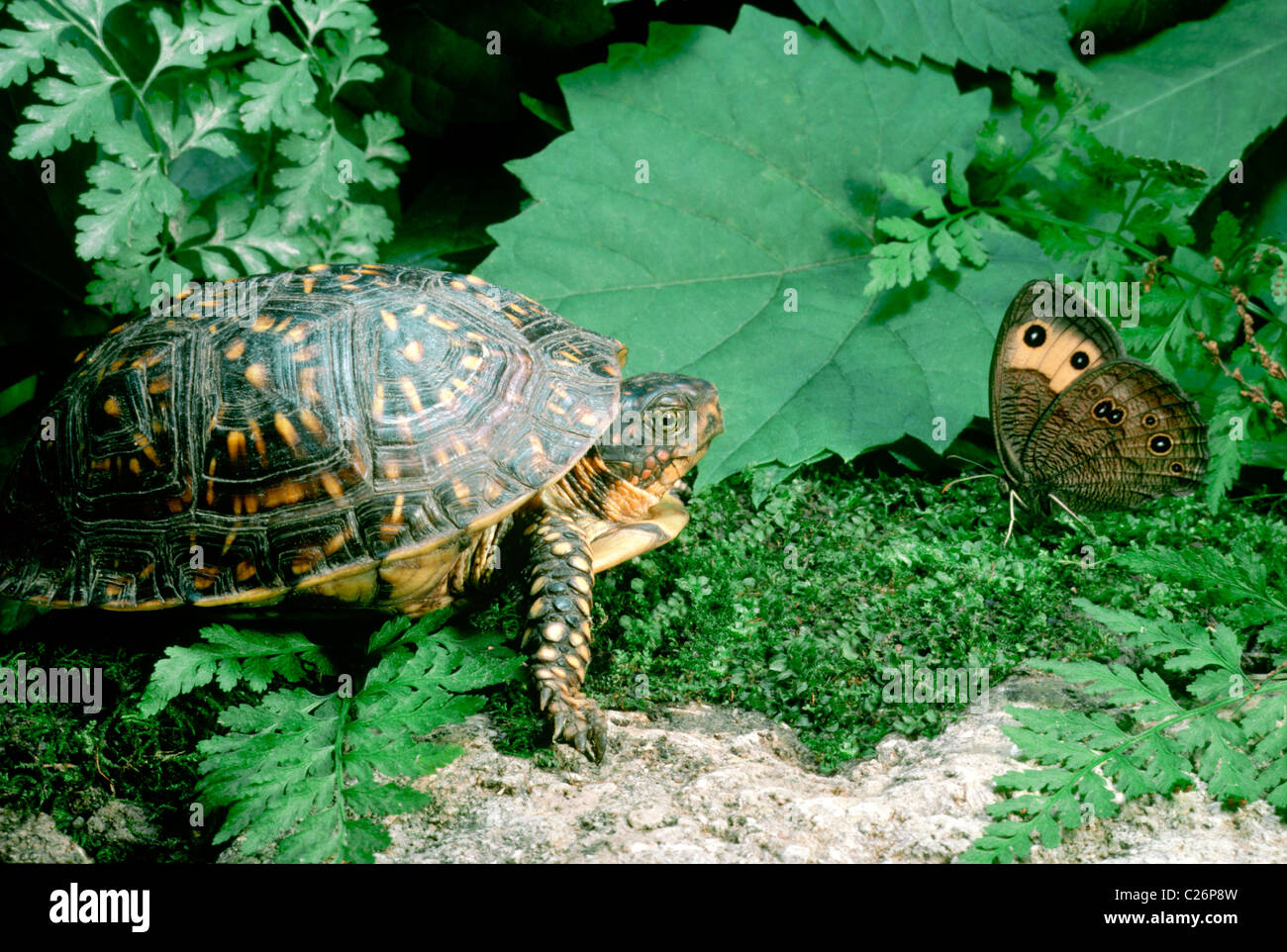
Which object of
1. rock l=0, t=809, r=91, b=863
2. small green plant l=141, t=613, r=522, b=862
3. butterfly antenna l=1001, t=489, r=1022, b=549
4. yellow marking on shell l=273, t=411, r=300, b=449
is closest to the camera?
small green plant l=141, t=613, r=522, b=862

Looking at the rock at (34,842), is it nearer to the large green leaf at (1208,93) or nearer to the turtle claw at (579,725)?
the turtle claw at (579,725)

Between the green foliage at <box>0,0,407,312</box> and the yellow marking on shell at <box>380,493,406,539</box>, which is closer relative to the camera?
the yellow marking on shell at <box>380,493,406,539</box>

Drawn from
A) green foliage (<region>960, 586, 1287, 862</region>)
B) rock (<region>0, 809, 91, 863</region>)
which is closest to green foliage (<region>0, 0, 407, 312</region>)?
rock (<region>0, 809, 91, 863</region>)

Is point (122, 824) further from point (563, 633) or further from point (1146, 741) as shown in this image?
point (1146, 741)

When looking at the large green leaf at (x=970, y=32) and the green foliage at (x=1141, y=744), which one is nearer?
the green foliage at (x=1141, y=744)

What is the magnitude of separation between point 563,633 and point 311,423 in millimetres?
735

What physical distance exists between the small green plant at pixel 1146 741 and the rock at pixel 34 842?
170cm

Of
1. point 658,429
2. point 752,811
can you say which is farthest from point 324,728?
point 658,429

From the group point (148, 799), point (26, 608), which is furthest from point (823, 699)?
point (26, 608)

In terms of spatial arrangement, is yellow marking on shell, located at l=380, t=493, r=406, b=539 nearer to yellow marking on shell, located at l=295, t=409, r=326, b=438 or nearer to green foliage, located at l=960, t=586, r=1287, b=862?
yellow marking on shell, located at l=295, t=409, r=326, b=438

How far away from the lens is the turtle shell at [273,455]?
78.6 inches

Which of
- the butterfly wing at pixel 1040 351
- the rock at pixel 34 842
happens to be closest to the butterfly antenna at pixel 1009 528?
the butterfly wing at pixel 1040 351

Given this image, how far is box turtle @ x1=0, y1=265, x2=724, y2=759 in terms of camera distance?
78.5 inches

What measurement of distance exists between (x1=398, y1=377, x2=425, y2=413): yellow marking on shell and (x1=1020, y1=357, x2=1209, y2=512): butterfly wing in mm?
1613
